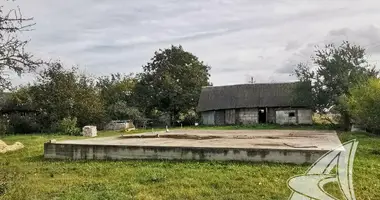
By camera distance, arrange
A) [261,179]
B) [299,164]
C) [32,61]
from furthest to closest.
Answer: [299,164] < [261,179] < [32,61]

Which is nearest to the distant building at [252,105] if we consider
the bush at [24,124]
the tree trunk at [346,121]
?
the tree trunk at [346,121]

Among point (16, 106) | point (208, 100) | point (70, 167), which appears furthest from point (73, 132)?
point (208, 100)

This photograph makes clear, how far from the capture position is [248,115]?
34594mm

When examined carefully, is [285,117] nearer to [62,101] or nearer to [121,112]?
[121,112]

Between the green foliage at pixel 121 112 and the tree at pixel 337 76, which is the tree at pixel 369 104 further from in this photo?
the green foliage at pixel 121 112

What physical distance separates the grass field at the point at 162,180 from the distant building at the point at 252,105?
20.4m

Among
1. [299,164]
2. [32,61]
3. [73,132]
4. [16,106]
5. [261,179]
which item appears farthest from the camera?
[16,106]

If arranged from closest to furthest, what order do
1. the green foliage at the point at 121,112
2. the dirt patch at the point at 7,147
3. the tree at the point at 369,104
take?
1. the dirt patch at the point at 7,147
2. the tree at the point at 369,104
3. the green foliage at the point at 121,112

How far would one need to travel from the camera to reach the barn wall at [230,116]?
1382 inches

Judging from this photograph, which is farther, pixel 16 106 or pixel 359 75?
pixel 16 106

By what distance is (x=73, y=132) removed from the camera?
79.8 feet

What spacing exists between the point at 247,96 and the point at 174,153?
80.7ft

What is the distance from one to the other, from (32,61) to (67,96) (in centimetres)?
2410

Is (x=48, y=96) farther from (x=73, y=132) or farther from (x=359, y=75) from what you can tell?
(x=359, y=75)
